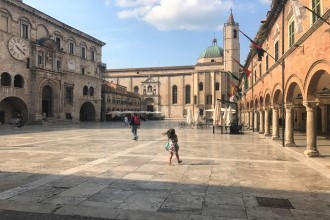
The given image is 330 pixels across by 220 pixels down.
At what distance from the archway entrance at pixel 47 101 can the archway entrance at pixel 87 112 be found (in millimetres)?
11146

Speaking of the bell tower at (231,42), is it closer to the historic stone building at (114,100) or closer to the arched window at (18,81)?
the historic stone building at (114,100)

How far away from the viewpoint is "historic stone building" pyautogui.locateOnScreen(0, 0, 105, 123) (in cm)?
3678

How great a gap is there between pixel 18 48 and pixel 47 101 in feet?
29.5

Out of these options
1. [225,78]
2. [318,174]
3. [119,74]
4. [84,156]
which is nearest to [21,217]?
[84,156]

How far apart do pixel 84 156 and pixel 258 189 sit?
23.9ft

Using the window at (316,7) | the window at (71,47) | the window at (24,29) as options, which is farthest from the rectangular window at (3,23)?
the window at (316,7)

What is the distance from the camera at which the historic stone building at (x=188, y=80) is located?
277 feet

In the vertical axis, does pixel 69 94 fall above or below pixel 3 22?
below

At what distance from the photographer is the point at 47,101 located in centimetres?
4450

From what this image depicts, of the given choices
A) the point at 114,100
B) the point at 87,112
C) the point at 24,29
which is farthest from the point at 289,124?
the point at 114,100

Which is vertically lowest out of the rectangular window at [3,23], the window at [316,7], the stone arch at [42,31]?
the window at [316,7]

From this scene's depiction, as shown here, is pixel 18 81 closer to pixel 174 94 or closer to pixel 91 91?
pixel 91 91

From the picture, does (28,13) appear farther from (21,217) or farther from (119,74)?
(119,74)

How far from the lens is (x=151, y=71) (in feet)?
318
